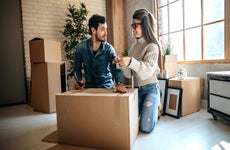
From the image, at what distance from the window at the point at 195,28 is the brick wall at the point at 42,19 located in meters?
2.03

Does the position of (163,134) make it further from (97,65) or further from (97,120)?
(97,65)

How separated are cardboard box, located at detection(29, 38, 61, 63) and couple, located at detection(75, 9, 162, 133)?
97 centimetres

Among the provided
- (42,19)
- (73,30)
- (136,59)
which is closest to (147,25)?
(136,59)

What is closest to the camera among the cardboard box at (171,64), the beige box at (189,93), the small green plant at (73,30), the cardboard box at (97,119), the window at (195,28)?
the cardboard box at (97,119)

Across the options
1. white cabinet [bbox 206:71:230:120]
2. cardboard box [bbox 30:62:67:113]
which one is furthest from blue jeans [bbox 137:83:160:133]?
cardboard box [bbox 30:62:67:113]

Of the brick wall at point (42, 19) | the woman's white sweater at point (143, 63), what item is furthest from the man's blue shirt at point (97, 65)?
the brick wall at point (42, 19)

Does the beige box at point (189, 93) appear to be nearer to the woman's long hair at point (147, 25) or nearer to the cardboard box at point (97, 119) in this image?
the woman's long hair at point (147, 25)

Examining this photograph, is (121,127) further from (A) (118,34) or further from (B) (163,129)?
(A) (118,34)

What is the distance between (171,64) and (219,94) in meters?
0.91

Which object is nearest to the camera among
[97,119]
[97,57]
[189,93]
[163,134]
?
[97,119]

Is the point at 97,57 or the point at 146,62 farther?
the point at 97,57

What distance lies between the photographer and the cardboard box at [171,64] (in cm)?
275

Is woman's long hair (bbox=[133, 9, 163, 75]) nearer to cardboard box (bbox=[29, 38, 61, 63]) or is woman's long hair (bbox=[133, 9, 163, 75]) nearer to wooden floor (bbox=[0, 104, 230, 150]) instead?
wooden floor (bbox=[0, 104, 230, 150])

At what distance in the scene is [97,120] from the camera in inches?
54.9
